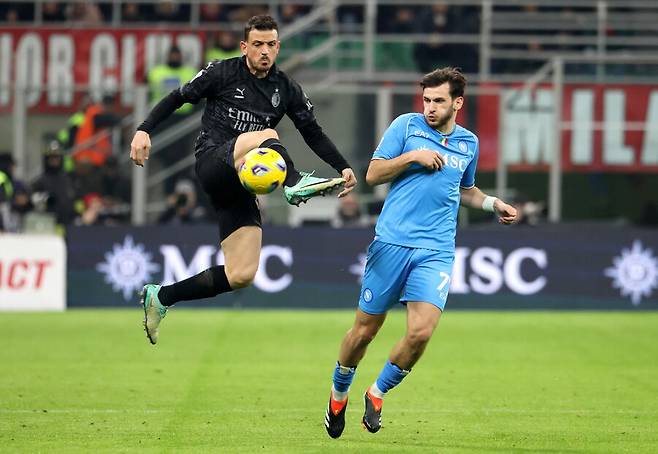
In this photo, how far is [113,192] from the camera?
63.4 feet

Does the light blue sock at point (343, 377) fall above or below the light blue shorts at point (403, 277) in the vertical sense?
below

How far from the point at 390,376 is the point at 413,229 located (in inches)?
37.7

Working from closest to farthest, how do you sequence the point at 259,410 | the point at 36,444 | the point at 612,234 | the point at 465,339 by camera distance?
the point at 36,444 → the point at 259,410 → the point at 465,339 → the point at 612,234

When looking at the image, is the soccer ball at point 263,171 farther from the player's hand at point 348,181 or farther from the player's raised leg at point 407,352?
the player's raised leg at point 407,352

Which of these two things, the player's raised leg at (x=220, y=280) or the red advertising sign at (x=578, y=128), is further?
the red advertising sign at (x=578, y=128)

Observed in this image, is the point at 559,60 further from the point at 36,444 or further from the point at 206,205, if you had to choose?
the point at 36,444

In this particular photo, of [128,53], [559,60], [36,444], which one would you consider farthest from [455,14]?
[36,444]

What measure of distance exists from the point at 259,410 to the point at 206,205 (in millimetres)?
9329

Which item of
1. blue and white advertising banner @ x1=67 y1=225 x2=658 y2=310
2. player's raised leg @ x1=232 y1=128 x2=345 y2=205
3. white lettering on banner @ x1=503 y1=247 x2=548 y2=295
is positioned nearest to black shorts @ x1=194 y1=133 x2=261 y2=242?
player's raised leg @ x1=232 y1=128 x2=345 y2=205

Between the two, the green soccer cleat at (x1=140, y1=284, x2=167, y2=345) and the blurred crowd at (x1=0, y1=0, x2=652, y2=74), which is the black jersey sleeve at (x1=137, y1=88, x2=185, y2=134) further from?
the blurred crowd at (x1=0, y1=0, x2=652, y2=74)

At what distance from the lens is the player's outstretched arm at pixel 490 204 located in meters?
8.57

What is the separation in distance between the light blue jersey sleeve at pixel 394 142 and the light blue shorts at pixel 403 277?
0.57 m

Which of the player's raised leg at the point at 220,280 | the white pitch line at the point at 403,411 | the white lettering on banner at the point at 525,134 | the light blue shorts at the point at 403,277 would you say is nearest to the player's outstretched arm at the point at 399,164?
the light blue shorts at the point at 403,277

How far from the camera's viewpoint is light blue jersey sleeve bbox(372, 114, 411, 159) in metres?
8.39
